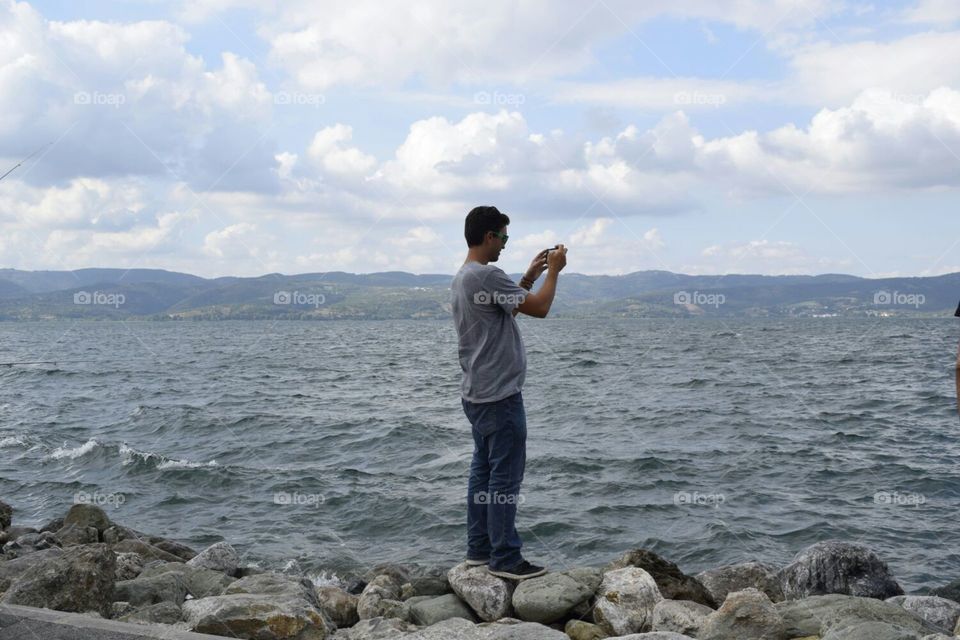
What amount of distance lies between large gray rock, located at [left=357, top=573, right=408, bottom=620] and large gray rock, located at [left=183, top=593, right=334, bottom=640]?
1.16 m

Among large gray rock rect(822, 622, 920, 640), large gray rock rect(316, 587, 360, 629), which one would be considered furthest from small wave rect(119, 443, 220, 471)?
large gray rock rect(822, 622, 920, 640)

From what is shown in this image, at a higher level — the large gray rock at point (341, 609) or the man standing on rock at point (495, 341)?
the man standing on rock at point (495, 341)

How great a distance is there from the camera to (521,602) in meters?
6.44

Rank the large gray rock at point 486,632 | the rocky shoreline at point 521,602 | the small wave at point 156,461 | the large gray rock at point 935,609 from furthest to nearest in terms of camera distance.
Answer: the small wave at point 156,461, the large gray rock at point 935,609, the rocky shoreline at point 521,602, the large gray rock at point 486,632

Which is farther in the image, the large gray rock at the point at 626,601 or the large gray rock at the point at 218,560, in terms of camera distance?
the large gray rock at the point at 218,560

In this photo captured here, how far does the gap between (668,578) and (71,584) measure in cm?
493

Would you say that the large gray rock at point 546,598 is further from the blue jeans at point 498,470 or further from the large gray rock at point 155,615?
the large gray rock at point 155,615

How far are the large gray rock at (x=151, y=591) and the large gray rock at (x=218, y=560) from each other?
195cm

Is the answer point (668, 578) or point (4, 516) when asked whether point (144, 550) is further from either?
point (668, 578)

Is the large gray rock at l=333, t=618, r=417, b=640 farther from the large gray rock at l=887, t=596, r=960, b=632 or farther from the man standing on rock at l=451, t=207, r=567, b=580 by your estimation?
the large gray rock at l=887, t=596, r=960, b=632

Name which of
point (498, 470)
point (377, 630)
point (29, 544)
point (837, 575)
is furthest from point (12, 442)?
point (837, 575)

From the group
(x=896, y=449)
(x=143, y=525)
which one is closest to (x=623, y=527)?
(x=143, y=525)

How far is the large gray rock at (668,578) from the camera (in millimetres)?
7602

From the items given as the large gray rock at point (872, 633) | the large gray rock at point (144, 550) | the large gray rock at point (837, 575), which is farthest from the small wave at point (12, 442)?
the large gray rock at point (872, 633)
